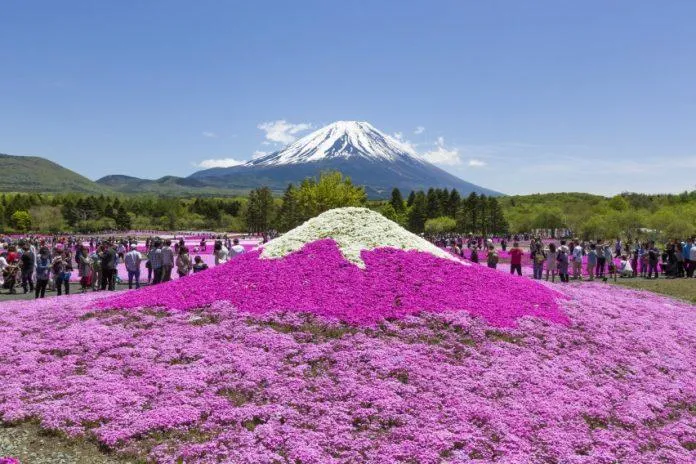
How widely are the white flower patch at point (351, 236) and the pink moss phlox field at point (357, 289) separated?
61cm

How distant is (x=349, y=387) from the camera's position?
33.1ft

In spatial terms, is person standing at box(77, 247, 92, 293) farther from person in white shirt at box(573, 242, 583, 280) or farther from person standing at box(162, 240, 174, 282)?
person in white shirt at box(573, 242, 583, 280)

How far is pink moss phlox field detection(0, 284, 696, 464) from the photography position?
27.2ft

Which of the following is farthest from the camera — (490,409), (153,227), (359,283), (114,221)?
(153,227)

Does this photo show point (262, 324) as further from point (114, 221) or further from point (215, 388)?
point (114, 221)

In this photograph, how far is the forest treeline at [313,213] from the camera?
83.6 metres

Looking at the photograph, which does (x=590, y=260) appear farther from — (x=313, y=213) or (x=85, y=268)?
(x=313, y=213)

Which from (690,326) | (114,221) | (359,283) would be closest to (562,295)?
(690,326)

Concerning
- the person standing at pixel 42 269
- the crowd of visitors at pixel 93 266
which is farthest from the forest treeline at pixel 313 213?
the person standing at pixel 42 269

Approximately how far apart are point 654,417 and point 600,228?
83.1 meters

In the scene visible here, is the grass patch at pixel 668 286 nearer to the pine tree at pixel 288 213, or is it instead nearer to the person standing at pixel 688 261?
the person standing at pixel 688 261

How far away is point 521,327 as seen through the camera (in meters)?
14.1

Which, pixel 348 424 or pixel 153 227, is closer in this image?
pixel 348 424

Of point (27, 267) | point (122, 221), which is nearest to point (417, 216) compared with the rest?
point (122, 221)
